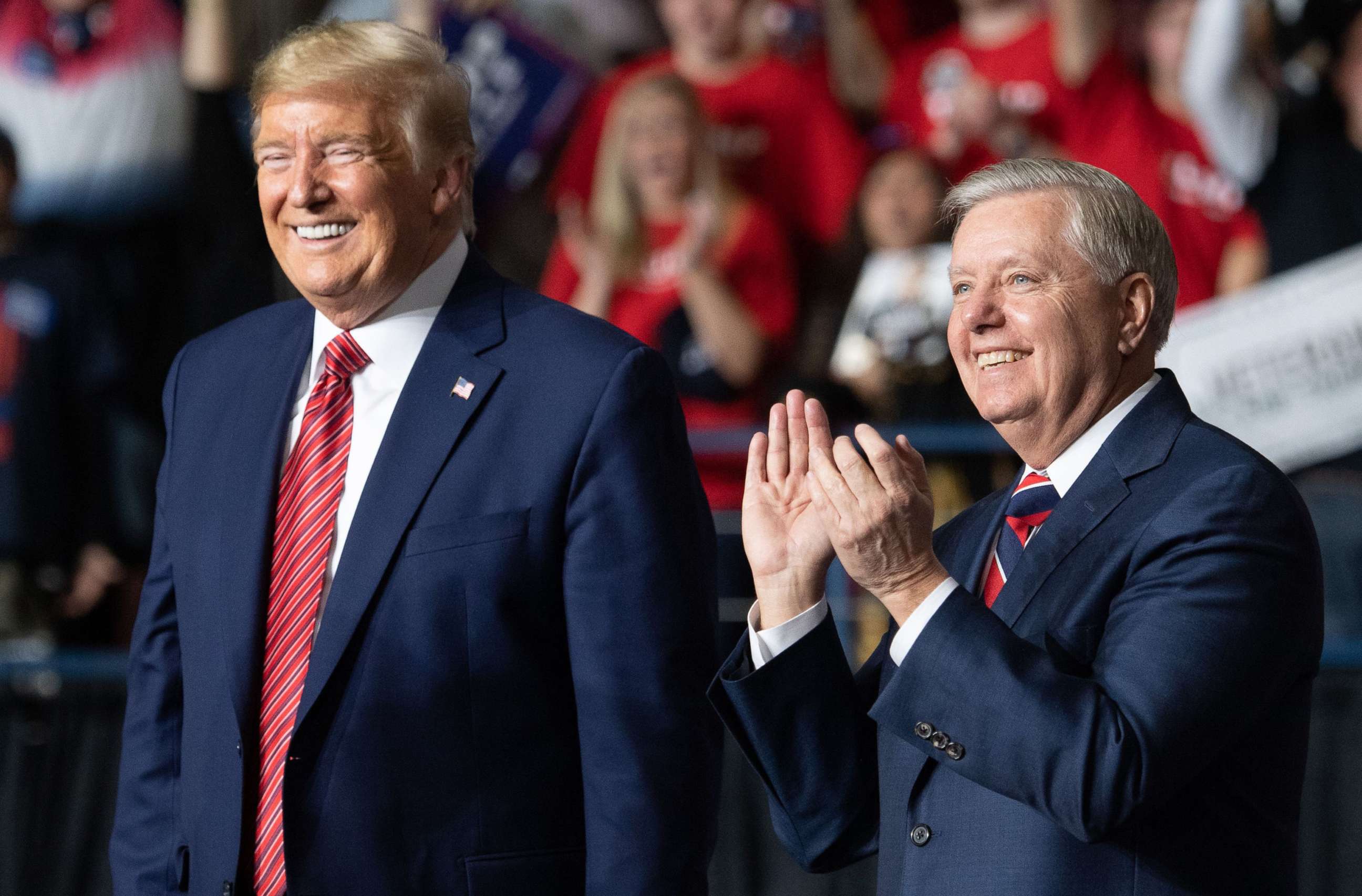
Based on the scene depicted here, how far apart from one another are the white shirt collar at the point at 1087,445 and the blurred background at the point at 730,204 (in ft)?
8.70

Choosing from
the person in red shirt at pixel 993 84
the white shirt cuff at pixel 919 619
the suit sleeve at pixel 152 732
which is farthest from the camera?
the person in red shirt at pixel 993 84

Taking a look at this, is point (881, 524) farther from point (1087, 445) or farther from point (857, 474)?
point (1087, 445)

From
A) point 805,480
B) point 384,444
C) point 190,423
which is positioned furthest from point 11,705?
point 805,480

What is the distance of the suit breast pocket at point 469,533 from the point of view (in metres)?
1.80

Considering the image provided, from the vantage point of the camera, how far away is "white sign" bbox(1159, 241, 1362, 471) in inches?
A: 204

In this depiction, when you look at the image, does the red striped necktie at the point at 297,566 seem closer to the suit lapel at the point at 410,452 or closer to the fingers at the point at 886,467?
the suit lapel at the point at 410,452

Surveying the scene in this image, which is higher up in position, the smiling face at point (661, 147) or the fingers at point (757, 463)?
the smiling face at point (661, 147)

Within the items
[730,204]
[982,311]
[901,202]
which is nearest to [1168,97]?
[901,202]

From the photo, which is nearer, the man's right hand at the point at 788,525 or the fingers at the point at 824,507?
the fingers at the point at 824,507

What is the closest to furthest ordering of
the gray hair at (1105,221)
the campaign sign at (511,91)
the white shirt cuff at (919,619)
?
the white shirt cuff at (919,619), the gray hair at (1105,221), the campaign sign at (511,91)

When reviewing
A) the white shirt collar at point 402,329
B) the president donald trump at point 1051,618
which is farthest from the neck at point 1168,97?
the white shirt collar at point 402,329

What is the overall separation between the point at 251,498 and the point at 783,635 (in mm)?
712

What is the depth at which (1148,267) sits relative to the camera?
1.64 m

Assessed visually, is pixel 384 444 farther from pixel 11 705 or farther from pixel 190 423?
pixel 11 705
